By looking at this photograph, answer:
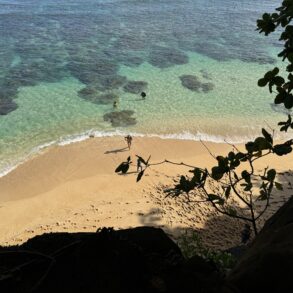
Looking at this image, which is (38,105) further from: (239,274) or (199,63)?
(239,274)

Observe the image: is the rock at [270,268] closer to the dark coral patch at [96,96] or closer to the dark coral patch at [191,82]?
the dark coral patch at [96,96]

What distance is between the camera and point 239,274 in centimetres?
402

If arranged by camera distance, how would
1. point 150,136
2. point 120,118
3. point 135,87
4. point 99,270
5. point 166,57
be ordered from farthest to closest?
point 166,57 < point 135,87 < point 120,118 < point 150,136 < point 99,270

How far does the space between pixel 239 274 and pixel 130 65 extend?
68.9ft

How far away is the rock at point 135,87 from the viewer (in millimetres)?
20956

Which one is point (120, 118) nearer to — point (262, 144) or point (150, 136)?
point (150, 136)

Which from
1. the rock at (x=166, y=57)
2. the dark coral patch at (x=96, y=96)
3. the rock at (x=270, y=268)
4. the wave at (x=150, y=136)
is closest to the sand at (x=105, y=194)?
the wave at (x=150, y=136)

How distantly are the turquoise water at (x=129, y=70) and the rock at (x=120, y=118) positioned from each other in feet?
0.14

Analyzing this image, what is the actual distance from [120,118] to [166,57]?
849 centimetres

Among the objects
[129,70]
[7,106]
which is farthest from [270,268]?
[129,70]

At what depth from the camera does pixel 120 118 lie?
18.4m

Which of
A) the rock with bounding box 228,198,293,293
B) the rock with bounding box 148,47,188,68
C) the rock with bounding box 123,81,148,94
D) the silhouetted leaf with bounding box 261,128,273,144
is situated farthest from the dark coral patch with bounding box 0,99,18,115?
the silhouetted leaf with bounding box 261,128,273,144

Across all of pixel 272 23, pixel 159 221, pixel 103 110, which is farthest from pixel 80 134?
pixel 272 23

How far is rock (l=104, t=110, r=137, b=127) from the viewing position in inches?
709
